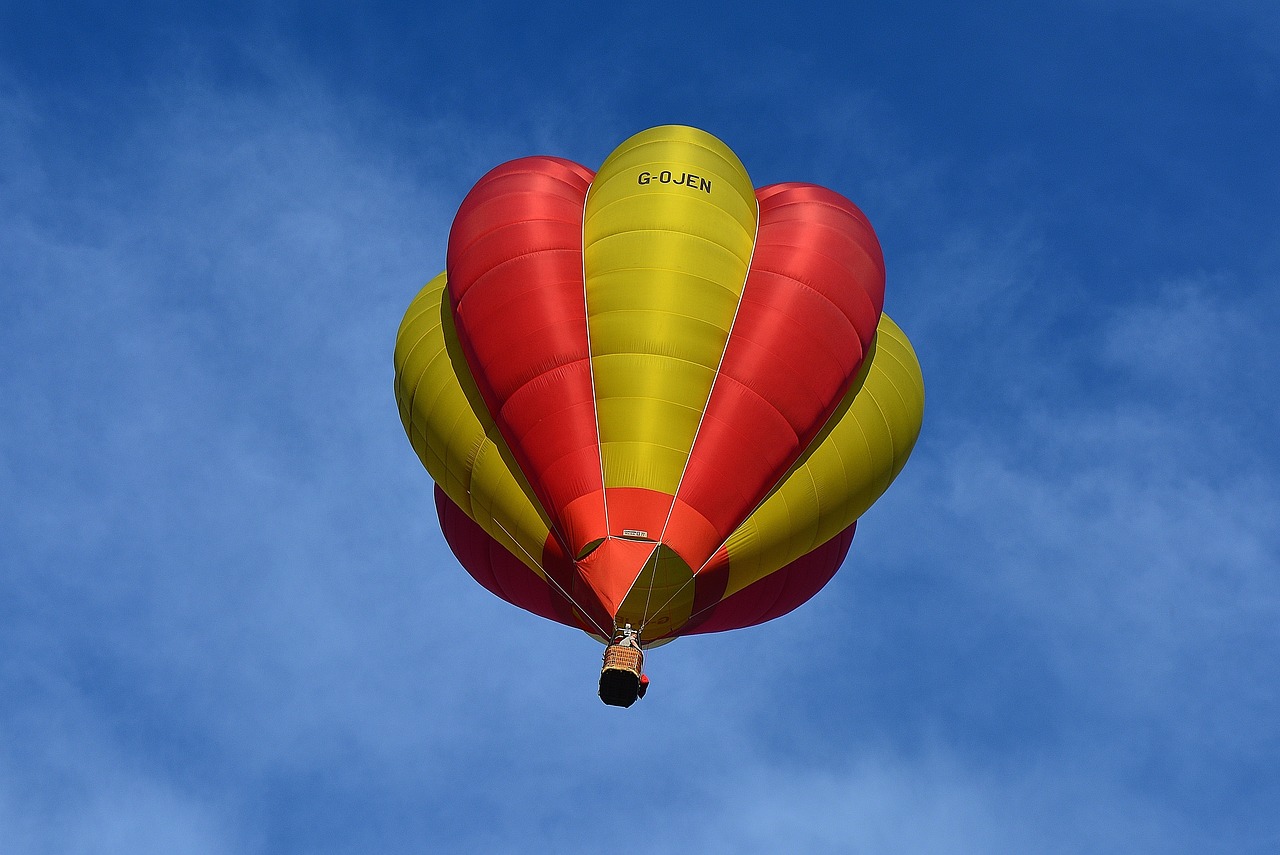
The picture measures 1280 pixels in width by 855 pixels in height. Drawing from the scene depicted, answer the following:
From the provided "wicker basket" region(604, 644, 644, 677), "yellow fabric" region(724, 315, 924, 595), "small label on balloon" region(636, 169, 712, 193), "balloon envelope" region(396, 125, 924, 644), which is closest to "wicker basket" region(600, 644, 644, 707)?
"wicker basket" region(604, 644, 644, 677)

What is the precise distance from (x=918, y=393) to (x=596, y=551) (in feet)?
22.0

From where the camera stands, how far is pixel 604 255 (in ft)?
84.6

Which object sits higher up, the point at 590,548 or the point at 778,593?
the point at 778,593

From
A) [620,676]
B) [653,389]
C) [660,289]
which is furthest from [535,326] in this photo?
[620,676]

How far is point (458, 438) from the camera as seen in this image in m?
25.9

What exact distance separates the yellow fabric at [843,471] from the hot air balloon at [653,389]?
0.12 feet

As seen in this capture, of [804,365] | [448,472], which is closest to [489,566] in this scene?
[448,472]

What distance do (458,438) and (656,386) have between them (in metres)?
3.17

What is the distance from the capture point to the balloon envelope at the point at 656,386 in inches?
949

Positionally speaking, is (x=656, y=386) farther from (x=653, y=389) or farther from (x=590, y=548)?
(x=590, y=548)

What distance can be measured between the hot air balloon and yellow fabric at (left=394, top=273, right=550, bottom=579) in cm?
4

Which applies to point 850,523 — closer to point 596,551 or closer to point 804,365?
point 804,365

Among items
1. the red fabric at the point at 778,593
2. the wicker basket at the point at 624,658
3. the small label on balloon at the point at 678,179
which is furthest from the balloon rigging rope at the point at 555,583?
the small label on balloon at the point at 678,179

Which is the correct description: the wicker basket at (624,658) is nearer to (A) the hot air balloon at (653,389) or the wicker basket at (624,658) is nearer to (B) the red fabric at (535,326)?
(A) the hot air balloon at (653,389)
